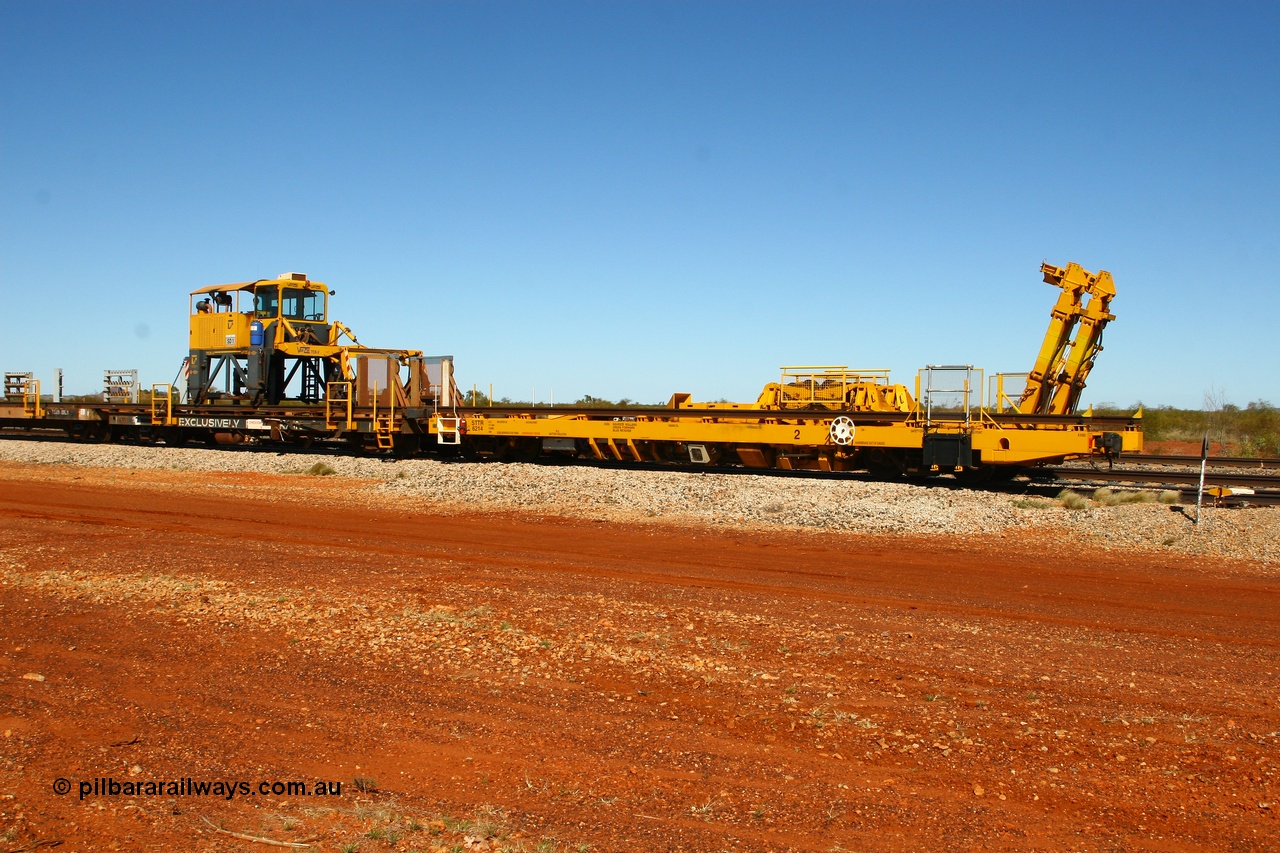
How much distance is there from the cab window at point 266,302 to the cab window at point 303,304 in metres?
0.23

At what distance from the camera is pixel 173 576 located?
30.0 feet

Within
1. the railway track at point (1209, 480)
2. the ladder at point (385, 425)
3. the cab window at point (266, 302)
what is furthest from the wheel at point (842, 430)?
the cab window at point (266, 302)

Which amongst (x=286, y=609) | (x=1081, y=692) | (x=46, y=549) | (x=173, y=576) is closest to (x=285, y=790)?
(x=286, y=609)

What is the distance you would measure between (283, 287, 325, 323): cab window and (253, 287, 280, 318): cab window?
23 cm

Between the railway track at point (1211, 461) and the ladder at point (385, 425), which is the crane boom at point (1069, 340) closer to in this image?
the railway track at point (1211, 461)

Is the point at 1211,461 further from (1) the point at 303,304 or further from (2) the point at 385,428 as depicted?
(1) the point at 303,304

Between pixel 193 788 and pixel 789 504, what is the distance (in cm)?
1166

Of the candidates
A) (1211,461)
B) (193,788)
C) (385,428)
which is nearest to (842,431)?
(385,428)

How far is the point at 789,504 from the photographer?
50.2ft

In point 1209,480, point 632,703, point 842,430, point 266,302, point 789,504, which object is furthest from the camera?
point 266,302

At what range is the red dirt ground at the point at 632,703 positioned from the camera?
4320mm

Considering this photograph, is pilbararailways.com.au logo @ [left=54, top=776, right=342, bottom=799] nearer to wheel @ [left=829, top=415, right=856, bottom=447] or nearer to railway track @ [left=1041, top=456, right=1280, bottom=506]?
wheel @ [left=829, top=415, right=856, bottom=447]

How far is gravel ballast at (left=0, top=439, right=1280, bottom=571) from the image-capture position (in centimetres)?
1302

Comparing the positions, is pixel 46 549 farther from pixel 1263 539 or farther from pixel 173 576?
pixel 1263 539
